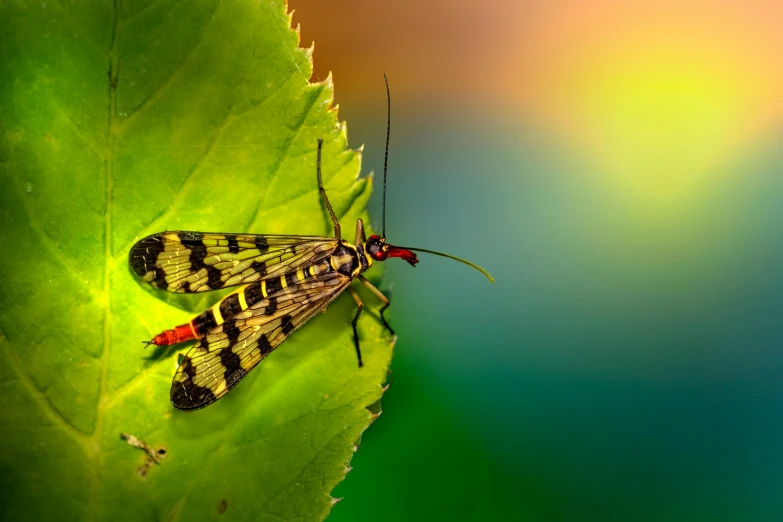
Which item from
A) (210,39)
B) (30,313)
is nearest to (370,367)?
(30,313)

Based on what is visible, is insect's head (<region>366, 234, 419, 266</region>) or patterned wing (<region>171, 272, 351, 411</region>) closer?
patterned wing (<region>171, 272, 351, 411</region>)

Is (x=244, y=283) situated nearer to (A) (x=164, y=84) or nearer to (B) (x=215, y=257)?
(B) (x=215, y=257)

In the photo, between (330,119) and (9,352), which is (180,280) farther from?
(330,119)

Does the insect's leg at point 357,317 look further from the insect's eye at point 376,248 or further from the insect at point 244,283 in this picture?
the insect's eye at point 376,248

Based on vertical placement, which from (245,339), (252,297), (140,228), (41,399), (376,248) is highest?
(376,248)

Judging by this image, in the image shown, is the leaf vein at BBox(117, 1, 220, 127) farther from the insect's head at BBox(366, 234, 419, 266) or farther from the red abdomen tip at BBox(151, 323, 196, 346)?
the insect's head at BBox(366, 234, 419, 266)

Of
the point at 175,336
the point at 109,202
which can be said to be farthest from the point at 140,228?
the point at 175,336

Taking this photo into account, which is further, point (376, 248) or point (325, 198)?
point (376, 248)

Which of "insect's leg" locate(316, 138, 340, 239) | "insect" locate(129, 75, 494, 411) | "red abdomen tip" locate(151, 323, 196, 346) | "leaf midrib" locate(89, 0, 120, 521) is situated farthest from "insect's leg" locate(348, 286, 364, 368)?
"leaf midrib" locate(89, 0, 120, 521)
